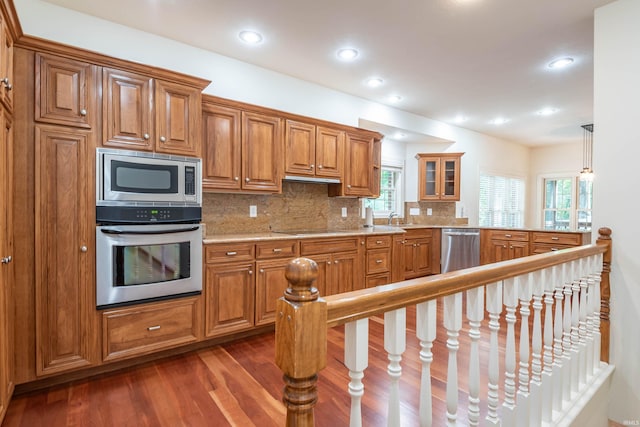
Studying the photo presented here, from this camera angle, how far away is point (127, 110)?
238cm

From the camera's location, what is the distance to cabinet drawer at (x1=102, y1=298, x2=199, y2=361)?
2303 millimetres

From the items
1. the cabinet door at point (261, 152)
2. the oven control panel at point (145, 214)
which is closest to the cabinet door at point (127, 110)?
the oven control panel at point (145, 214)

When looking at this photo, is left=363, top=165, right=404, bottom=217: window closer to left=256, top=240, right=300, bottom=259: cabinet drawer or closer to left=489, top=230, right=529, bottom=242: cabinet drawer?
left=489, top=230, right=529, bottom=242: cabinet drawer

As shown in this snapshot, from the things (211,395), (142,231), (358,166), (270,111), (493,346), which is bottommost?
(211,395)

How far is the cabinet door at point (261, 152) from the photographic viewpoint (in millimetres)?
3248

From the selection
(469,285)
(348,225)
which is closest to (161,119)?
(469,285)

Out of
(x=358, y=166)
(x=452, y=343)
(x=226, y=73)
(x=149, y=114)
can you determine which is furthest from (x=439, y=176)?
(x=452, y=343)

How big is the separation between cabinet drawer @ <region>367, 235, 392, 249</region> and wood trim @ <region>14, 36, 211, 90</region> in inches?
95.5

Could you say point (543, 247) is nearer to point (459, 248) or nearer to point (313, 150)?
point (459, 248)

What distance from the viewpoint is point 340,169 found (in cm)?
404

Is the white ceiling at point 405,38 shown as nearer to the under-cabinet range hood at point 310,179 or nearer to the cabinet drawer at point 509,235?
the under-cabinet range hood at point 310,179

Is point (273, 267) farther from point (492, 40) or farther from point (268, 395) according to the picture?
point (492, 40)

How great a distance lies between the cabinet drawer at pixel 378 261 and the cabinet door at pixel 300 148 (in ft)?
3.97

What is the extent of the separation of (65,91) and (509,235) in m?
5.60
